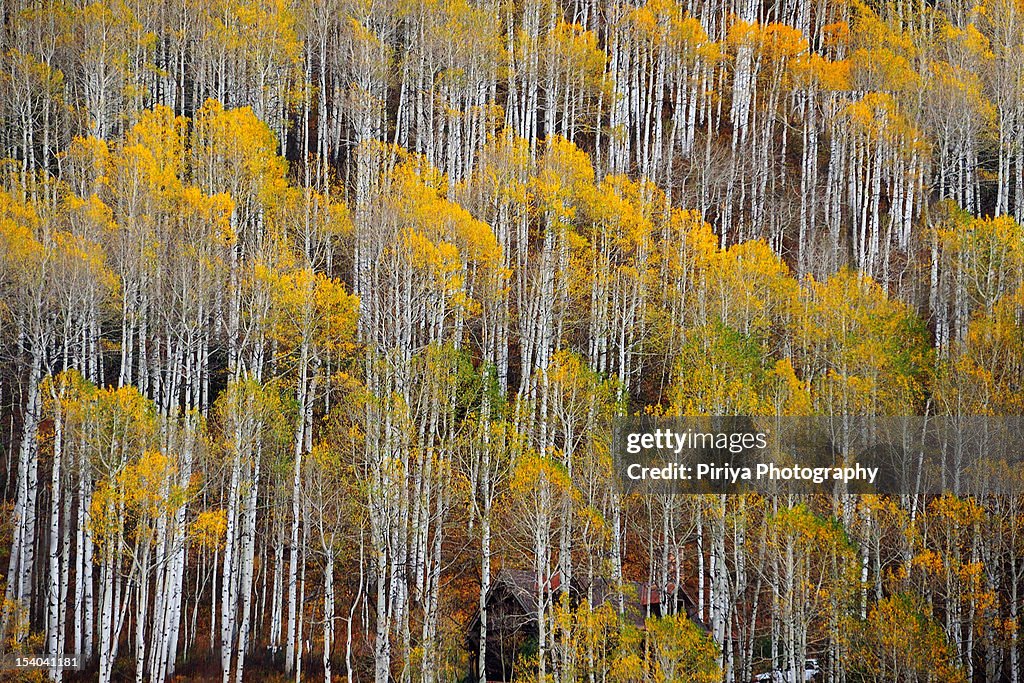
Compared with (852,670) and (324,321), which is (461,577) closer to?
(324,321)

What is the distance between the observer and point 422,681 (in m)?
24.5

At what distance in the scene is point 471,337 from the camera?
1565 inches

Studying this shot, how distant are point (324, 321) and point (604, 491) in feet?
36.7

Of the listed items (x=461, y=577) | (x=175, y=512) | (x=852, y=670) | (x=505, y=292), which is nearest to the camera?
(x=852, y=670)

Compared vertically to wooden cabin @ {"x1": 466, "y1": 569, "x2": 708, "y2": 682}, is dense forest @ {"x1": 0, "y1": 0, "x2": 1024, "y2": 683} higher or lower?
higher

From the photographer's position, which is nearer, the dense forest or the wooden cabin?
the dense forest

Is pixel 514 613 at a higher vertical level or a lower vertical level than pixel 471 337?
lower

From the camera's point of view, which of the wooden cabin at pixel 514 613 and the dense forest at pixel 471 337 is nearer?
the dense forest at pixel 471 337

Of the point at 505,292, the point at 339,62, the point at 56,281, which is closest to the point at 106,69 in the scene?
→ the point at 339,62

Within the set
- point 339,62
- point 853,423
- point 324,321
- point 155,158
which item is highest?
point 339,62

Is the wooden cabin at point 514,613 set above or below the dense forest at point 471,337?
below

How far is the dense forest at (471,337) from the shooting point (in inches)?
1013

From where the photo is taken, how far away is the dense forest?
84.4 feet

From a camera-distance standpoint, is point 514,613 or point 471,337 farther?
point 471,337
